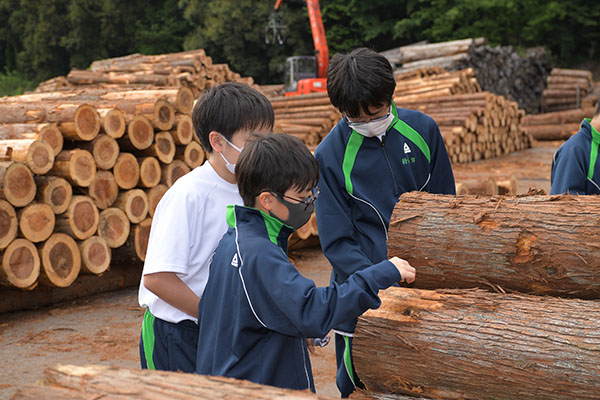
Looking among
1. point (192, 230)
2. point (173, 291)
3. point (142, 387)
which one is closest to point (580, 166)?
point (192, 230)

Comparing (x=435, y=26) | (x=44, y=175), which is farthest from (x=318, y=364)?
(x=435, y=26)

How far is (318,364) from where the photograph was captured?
14.2ft

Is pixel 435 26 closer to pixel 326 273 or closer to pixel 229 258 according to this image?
pixel 326 273

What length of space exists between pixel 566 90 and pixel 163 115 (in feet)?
59.7

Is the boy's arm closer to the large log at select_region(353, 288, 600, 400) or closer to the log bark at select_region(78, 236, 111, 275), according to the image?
the large log at select_region(353, 288, 600, 400)

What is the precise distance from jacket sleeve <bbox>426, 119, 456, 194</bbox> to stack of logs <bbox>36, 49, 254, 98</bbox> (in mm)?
11486

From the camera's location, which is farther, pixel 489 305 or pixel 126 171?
pixel 126 171

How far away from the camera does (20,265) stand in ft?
16.7

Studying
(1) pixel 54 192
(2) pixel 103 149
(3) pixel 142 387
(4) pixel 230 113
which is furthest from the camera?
(2) pixel 103 149

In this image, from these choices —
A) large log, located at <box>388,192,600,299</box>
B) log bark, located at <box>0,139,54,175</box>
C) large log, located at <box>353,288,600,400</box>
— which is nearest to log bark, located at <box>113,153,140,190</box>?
log bark, located at <box>0,139,54,175</box>

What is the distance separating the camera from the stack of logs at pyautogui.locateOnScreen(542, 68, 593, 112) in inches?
825

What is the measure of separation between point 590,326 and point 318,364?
2.44 meters

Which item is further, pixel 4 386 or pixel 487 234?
pixel 4 386

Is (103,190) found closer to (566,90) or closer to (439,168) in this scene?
(439,168)
